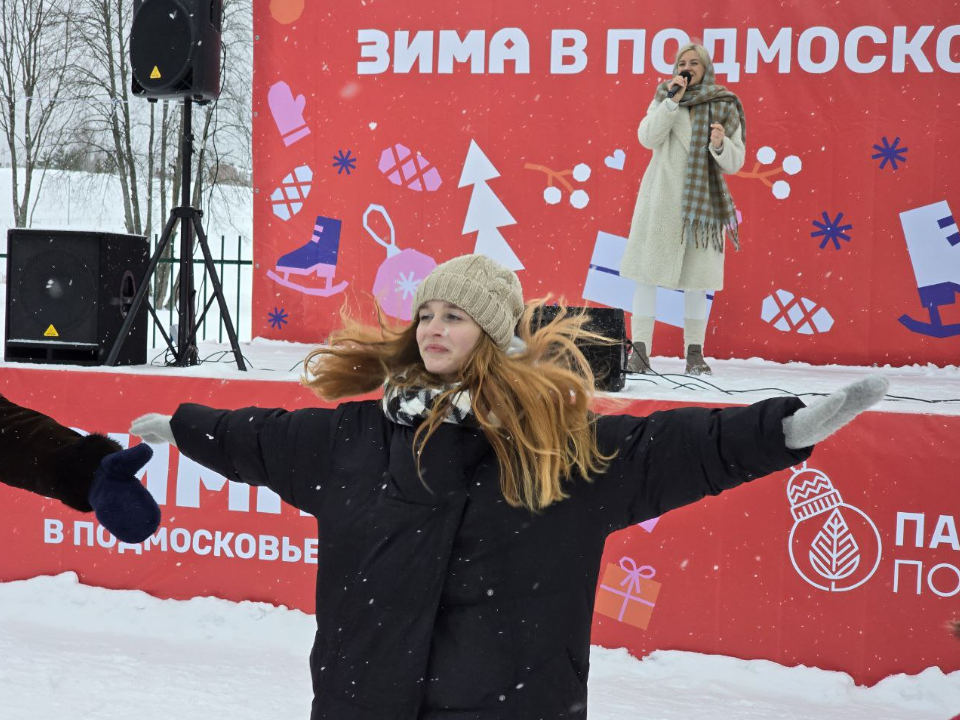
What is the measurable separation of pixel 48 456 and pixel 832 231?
429cm

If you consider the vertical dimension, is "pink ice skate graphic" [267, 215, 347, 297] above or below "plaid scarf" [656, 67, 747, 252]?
below

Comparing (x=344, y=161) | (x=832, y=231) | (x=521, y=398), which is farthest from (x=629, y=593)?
(x=344, y=161)

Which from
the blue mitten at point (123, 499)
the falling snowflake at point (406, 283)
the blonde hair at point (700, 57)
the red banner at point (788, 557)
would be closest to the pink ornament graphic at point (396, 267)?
the falling snowflake at point (406, 283)

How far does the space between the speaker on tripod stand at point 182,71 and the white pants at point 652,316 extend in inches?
67.4

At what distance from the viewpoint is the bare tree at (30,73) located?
Result: 322 inches

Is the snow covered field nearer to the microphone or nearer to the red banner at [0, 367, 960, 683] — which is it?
the red banner at [0, 367, 960, 683]

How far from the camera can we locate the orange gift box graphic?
3.39 m

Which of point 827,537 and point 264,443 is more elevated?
point 264,443

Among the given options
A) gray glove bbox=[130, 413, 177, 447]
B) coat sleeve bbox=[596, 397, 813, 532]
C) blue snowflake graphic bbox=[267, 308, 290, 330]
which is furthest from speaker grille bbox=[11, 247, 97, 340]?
coat sleeve bbox=[596, 397, 813, 532]

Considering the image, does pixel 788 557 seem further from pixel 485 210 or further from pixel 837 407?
pixel 485 210

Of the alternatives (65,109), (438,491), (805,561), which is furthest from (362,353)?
(65,109)

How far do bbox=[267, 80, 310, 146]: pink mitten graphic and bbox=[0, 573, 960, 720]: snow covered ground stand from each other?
285 centimetres

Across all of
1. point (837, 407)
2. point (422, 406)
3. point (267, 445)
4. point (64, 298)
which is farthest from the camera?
point (64, 298)

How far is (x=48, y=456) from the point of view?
180 centimetres
